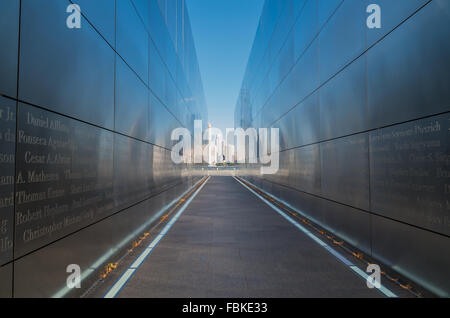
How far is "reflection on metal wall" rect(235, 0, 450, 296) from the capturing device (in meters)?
3.76

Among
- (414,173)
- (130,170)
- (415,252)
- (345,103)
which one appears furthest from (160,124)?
(415,252)

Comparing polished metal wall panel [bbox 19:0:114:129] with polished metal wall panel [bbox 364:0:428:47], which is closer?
polished metal wall panel [bbox 19:0:114:129]

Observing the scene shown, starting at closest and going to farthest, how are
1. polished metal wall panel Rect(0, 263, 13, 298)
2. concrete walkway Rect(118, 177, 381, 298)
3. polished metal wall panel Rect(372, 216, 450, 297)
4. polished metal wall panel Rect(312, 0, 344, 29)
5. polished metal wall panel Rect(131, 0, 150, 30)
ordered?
1. polished metal wall panel Rect(0, 263, 13, 298)
2. polished metal wall panel Rect(372, 216, 450, 297)
3. concrete walkway Rect(118, 177, 381, 298)
4. polished metal wall panel Rect(312, 0, 344, 29)
5. polished metal wall panel Rect(131, 0, 150, 30)

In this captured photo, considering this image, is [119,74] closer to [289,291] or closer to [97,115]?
[97,115]

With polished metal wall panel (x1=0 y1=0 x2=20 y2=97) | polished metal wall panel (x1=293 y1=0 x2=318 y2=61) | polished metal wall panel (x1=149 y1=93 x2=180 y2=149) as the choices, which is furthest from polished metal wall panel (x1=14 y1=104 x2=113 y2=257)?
polished metal wall panel (x1=293 y1=0 x2=318 y2=61)

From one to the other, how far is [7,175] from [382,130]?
5.47 m

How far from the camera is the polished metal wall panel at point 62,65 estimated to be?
3.09 meters

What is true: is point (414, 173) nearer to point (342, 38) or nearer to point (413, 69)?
point (413, 69)

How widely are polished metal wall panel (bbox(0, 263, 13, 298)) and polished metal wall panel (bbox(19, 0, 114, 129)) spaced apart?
1.72m

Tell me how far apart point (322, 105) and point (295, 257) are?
4.53 m

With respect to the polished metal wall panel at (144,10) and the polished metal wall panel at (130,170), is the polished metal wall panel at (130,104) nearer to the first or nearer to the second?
the polished metal wall panel at (130,170)

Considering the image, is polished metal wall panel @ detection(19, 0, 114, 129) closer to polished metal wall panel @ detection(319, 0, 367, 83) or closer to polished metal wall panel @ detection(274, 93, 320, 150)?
polished metal wall panel @ detection(319, 0, 367, 83)

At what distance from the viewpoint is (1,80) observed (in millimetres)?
2682
